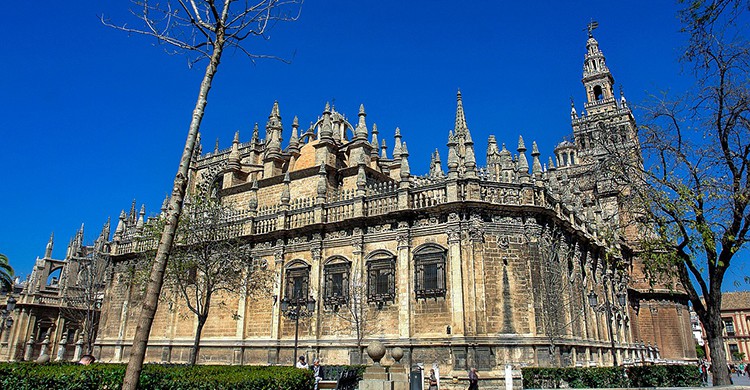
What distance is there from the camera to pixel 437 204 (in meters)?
22.4

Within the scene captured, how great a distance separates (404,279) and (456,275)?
8.23ft

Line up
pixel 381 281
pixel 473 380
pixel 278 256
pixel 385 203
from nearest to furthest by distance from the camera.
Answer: pixel 473 380 < pixel 381 281 < pixel 385 203 < pixel 278 256

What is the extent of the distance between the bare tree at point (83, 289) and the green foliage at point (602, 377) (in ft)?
125

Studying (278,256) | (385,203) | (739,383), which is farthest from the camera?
(739,383)

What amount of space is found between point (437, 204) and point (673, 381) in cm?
1134

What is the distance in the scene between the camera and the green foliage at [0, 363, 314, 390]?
10.7m

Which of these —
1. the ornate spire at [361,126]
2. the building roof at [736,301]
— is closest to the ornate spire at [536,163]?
the ornate spire at [361,126]

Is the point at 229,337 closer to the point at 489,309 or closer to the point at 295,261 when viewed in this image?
the point at 295,261

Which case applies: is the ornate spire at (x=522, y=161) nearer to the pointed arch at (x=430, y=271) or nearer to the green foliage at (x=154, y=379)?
the pointed arch at (x=430, y=271)

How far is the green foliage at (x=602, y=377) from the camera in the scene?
1747cm

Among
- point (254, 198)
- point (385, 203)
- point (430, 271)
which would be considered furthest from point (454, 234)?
point (254, 198)

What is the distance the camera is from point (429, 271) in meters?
22.3

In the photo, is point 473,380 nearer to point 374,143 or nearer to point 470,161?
point 470,161

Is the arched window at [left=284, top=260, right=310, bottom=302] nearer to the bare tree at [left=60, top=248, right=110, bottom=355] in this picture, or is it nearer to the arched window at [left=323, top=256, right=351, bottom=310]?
the arched window at [left=323, top=256, right=351, bottom=310]
